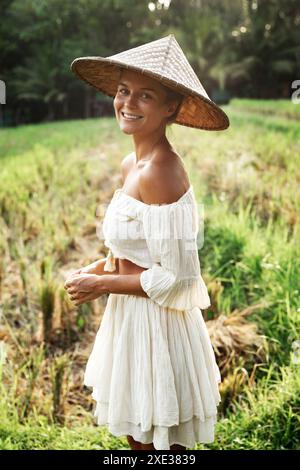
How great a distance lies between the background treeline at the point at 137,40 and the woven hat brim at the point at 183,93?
15.2 ft

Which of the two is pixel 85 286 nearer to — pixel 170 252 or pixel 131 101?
pixel 170 252

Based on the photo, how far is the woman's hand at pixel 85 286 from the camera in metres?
1.26

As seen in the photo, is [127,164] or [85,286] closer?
[85,286]

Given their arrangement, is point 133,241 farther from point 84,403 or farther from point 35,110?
point 35,110

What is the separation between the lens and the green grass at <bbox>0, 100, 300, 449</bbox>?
5.86ft

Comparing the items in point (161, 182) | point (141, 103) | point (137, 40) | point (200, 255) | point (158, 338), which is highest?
point (137, 40)

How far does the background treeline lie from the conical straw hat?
465cm

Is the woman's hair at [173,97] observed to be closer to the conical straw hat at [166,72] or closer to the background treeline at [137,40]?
the conical straw hat at [166,72]

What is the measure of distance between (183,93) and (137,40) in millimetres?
5163

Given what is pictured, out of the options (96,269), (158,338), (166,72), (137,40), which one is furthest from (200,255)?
(137,40)

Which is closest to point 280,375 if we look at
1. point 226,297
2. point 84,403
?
point 226,297

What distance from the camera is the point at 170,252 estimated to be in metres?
1.19

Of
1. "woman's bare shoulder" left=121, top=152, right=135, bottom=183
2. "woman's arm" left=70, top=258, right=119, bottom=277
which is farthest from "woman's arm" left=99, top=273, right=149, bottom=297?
"woman's bare shoulder" left=121, top=152, right=135, bottom=183

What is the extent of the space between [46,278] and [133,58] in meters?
1.35
